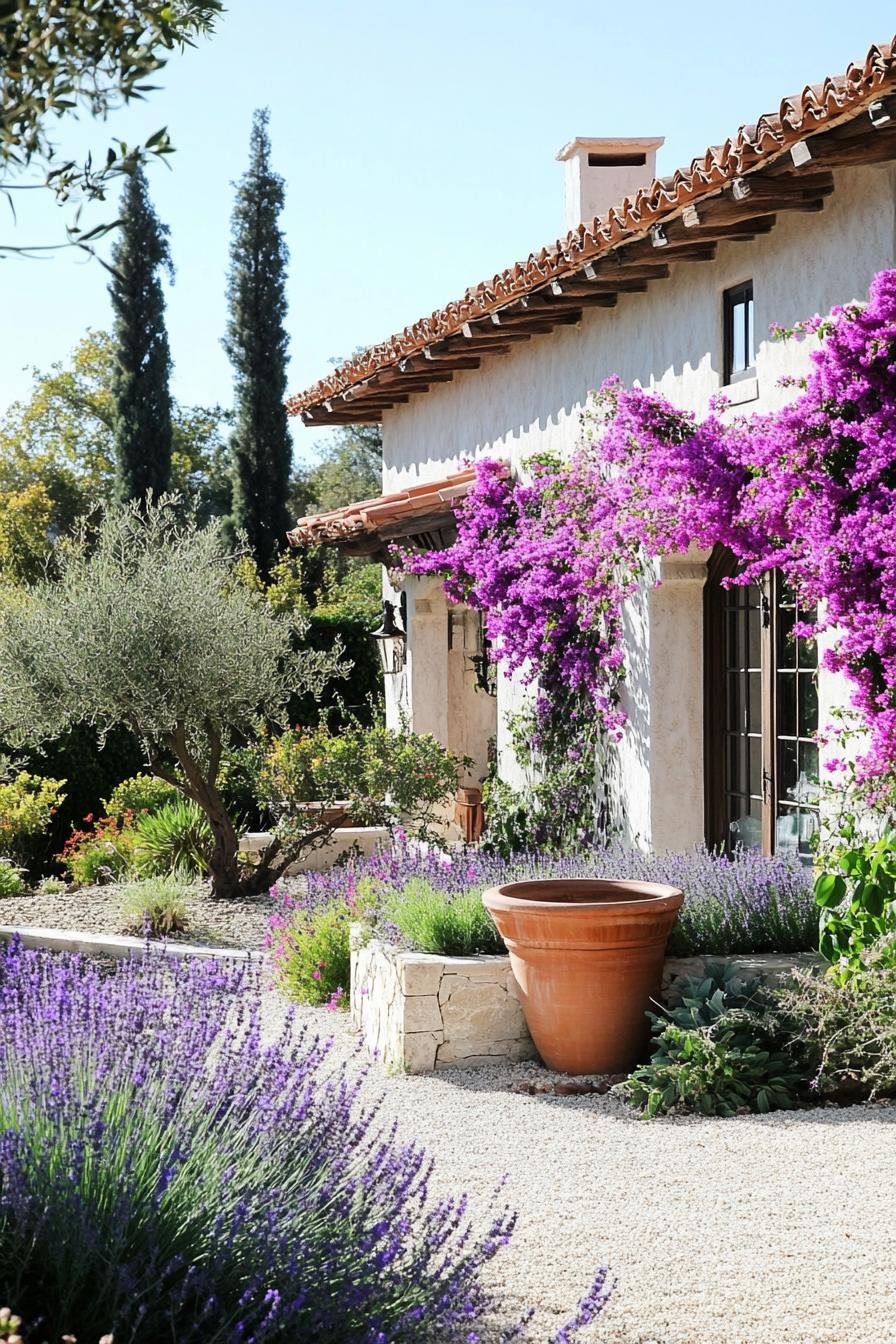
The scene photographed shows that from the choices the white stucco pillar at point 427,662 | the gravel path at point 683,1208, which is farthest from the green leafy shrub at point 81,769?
the gravel path at point 683,1208

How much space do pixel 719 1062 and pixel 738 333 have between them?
13.9ft

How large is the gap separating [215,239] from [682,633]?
2124cm

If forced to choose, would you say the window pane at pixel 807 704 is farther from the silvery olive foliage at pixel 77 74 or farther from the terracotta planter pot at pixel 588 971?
the silvery olive foliage at pixel 77 74

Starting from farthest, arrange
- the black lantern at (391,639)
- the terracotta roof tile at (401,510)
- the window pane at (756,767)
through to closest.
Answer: the black lantern at (391,639)
the terracotta roof tile at (401,510)
the window pane at (756,767)

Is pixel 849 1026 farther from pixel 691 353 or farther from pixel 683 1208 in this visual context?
pixel 691 353

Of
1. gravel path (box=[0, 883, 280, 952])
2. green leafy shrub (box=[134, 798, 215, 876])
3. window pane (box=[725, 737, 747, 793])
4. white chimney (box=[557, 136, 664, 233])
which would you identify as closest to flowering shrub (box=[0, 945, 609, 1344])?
window pane (box=[725, 737, 747, 793])

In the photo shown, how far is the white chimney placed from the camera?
12.4 meters

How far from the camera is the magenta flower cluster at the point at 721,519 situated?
→ 20.3ft

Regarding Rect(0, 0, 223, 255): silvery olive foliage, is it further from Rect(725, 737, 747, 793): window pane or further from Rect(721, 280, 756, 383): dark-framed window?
Rect(725, 737, 747, 793): window pane

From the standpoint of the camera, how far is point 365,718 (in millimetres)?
16812

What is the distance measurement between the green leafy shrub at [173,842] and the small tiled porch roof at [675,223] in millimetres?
4185

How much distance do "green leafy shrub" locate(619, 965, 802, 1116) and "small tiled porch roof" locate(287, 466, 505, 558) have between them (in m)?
5.77

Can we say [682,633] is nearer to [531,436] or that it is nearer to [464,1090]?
[531,436]

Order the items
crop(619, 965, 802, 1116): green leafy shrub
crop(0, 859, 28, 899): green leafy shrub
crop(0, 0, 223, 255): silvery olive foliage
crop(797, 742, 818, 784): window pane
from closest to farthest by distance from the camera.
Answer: crop(0, 0, 223, 255): silvery olive foliage, crop(619, 965, 802, 1116): green leafy shrub, crop(797, 742, 818, 784): window pane, crop(0, 859, 28, 899): green leafy shrub
